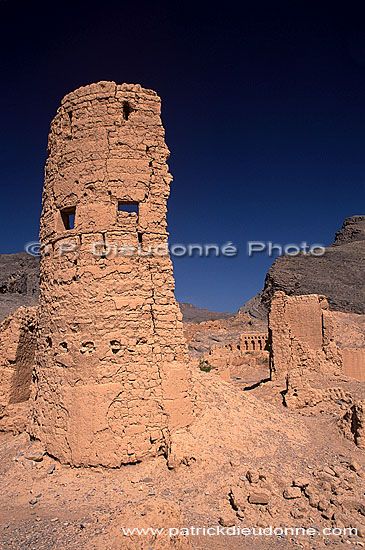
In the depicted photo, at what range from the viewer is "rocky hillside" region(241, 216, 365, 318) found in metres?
43.3

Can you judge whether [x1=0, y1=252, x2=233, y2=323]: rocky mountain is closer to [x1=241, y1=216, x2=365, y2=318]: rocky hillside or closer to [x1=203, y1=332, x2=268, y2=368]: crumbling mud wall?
[x1=203, y1=332, x2=268, y2=368]: crumbling mud wall

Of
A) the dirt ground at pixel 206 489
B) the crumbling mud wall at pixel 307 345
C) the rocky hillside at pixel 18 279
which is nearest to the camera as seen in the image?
the dirt ground at pixel 206 489

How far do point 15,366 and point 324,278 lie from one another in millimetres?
46172

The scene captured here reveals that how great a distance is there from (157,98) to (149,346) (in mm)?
4087

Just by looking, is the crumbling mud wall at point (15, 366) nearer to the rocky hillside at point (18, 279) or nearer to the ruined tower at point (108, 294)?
the ruined tower at point (108, 294)

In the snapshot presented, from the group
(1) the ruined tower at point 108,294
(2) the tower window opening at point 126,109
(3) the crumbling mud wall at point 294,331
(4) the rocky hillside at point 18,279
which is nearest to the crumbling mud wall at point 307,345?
(3) the crumbling mud wall at point 294,331

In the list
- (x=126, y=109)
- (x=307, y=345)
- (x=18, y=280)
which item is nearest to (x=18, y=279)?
(x=18, y=280)

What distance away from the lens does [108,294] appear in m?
5.07

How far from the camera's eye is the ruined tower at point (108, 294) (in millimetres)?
4762

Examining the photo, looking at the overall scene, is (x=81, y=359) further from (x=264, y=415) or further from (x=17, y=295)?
(x=17, y=295)

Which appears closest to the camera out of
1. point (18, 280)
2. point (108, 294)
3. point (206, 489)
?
point (206, 489)

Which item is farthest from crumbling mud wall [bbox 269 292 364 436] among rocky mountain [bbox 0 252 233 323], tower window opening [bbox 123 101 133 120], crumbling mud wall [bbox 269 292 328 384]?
rocky mountain [bbox 0 252 233 323]

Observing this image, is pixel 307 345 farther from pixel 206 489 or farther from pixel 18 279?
pixel 18 279

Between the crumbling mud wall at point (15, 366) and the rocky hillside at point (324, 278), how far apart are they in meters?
41.3
